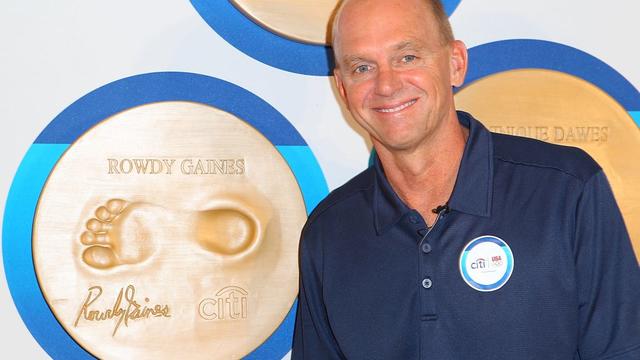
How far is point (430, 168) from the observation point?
114 cm

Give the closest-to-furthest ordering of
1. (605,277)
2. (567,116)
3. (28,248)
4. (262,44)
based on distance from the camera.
A: (605,277) < (28,248) < (262,44) < (567,116)

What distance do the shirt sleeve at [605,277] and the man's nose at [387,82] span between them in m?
0.30

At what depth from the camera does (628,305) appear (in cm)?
103

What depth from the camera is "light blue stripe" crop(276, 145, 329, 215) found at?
1271 millimetres

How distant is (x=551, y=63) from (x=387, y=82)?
1.57ft

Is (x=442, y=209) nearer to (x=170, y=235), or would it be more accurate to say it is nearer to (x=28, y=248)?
(x=170, y=235)

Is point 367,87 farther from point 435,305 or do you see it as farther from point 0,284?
point 0,284

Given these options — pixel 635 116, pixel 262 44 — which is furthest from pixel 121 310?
pixel 635 116

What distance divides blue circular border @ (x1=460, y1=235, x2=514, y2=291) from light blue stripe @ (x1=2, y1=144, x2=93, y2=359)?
→ 0.60 metres

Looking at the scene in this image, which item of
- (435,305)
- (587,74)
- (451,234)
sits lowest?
(435,305)

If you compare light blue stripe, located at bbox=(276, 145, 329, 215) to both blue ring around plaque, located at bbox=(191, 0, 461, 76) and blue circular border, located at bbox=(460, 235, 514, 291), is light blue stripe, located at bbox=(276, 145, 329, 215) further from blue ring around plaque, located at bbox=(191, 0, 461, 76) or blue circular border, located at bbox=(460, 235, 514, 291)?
blue circular border, located at bbox=(460, 235, 514, 291)

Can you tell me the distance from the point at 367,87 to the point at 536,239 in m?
0.32

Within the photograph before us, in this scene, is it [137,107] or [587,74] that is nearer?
[137,107]

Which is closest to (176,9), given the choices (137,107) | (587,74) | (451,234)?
(137,107)
